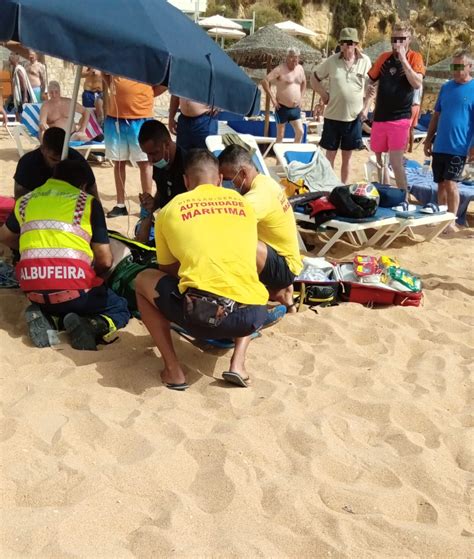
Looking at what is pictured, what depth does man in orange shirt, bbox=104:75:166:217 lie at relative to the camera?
6.39 m

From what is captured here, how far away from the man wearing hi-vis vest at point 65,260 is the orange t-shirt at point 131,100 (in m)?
3.00

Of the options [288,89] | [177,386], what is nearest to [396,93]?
[288,89]

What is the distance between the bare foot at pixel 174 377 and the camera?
3145 millimetres

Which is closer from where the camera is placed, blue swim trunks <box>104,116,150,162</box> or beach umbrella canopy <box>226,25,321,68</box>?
blue swim trunks <box>104,116,150,162</box>

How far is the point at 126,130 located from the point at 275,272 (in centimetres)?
334

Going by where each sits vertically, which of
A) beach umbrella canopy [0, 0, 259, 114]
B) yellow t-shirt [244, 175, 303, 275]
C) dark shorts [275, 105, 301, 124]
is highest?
beach umbrella canopy [0, 0, 259, 114]

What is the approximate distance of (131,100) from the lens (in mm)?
6484

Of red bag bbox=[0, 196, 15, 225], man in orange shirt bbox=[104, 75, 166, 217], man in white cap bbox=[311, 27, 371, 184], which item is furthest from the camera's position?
man in white cap bbox=[311, 27, 371, 184]

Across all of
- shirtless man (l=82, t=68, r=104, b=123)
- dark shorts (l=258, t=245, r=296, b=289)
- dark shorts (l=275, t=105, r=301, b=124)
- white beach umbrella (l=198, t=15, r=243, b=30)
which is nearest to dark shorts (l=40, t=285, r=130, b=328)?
dark shorts (l=258, t=245, r=296, b=289)

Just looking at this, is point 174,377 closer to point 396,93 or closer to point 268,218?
point 268,218

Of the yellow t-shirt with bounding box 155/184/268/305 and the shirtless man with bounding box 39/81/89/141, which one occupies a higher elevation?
the yellow t-shirt with bounding box 155/184/268/305

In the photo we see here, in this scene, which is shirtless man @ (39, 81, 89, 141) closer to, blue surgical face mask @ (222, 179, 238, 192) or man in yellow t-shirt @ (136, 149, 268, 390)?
blue surgical face mask @ (222, 179, 238, 192)

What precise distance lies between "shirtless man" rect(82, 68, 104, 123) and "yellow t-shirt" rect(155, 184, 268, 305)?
324 inches

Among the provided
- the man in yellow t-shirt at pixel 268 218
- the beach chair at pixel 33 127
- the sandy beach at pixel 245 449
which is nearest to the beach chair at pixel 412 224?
the sandy beach at pixel 245 449
